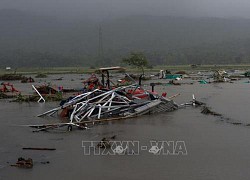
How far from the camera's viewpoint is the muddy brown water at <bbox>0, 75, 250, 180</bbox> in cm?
977

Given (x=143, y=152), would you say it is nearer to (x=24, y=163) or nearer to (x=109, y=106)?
(x=24, y=163)

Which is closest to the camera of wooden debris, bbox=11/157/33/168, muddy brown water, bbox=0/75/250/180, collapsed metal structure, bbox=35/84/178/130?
muddy brown water, bbox=0/75/250/180

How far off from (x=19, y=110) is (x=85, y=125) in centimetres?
789

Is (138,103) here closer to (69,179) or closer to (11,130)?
(11,130)

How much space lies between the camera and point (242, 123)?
53.6 feet

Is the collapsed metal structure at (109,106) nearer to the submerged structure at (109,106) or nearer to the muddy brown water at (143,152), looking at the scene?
the submerged structure at (109,106)

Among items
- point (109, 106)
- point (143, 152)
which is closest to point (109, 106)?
point (109, 106)

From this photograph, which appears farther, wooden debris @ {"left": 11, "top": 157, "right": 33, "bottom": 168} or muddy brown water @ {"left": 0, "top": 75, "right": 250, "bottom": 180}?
wooden debris @ {"left": 11, "top": 157, "right": 33, "bottom": 168}

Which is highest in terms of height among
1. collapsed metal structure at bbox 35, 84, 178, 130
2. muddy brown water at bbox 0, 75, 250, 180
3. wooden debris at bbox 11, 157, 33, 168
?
collapsed metal structure at bbox 35, 84, 178, 130

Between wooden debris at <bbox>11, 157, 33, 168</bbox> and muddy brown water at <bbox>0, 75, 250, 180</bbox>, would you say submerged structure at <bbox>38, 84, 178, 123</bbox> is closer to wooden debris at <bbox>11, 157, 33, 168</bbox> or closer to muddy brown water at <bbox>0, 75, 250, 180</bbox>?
muddy brown water at <bbox>0, 75, 250, 180</bbox>

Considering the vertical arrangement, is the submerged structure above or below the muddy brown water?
above

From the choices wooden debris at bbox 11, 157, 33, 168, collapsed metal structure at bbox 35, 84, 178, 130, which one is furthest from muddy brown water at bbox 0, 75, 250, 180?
collapsed metal structure at bbox 35, 84, 178, 130

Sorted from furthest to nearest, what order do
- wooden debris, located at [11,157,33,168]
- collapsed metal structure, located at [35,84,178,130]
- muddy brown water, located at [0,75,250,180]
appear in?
collapsed metal structure, located at [35,84,178,130], wooden debris, located at [11,157,33,168], muddy brown water, located at [0,75,250,180]

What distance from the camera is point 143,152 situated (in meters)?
11.6
